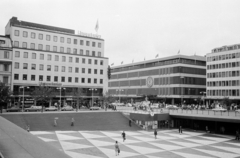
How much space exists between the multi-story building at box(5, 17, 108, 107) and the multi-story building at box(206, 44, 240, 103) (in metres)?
44.2

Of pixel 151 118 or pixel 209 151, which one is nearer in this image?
pixel 209 151

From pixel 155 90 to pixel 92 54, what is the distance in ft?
124

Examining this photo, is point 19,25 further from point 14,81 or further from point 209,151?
point 209,151

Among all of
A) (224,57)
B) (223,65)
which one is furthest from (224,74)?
(224,57)

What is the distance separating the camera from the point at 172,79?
96.8 m

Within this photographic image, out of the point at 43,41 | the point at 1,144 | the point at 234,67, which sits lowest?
the point at 1,144

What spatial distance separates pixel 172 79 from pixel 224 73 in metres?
19.8

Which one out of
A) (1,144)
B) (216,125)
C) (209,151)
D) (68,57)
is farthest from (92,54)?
(1,144)

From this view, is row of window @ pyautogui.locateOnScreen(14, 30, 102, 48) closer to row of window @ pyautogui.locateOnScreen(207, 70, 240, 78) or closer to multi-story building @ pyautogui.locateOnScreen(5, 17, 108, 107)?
multi-story building @ pyautogui.locateOnScreen(5, 17, 108, 107)

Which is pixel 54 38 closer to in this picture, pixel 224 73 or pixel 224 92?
pixel 224 73

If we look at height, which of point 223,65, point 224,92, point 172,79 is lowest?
point 224,92

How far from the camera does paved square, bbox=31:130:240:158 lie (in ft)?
97.6

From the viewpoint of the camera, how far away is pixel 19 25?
69625 mm

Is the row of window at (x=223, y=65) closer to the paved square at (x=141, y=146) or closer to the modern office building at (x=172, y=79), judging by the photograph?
the modern office building at (x=172, y=79)
